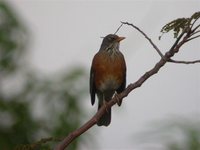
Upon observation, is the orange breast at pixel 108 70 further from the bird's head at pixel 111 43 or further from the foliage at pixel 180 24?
the foliage at pixel 180 24

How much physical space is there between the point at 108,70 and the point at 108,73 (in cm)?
3

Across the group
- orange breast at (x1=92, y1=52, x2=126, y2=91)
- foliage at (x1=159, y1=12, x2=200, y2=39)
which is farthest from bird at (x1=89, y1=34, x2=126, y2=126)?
foliage at (x1=159, y1=12, x2=200, y2=39)

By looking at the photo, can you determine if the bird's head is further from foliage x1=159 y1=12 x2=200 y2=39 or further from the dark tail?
foliage x1=159 y1=12 x2=200 y2=39

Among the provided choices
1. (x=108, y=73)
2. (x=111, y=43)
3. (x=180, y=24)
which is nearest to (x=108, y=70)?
(x=108, y=73)

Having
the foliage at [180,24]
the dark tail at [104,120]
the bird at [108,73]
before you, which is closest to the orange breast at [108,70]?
the bird at [108,73]

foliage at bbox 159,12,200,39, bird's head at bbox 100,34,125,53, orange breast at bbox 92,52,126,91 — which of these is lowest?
foliage at bbox 159,12,200,39

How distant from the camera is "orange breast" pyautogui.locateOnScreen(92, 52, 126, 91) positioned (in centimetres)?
450

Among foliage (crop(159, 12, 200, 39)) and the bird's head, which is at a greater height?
the bird's head

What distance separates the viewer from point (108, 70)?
4559 millimetres

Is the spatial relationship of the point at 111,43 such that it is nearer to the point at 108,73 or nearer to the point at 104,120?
the point at 108,73

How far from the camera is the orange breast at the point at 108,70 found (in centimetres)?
450

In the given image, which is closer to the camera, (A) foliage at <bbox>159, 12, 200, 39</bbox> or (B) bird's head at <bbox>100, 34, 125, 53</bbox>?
Answer: (A) foliage at <bbox>159, 12, 200, 39</bbox>

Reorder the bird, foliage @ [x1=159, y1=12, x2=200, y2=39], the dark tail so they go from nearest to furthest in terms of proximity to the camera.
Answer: foliage @ [x1=159, y1=12, x2=200, y2=39]
the dark tail
the bird

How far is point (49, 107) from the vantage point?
6.17m
